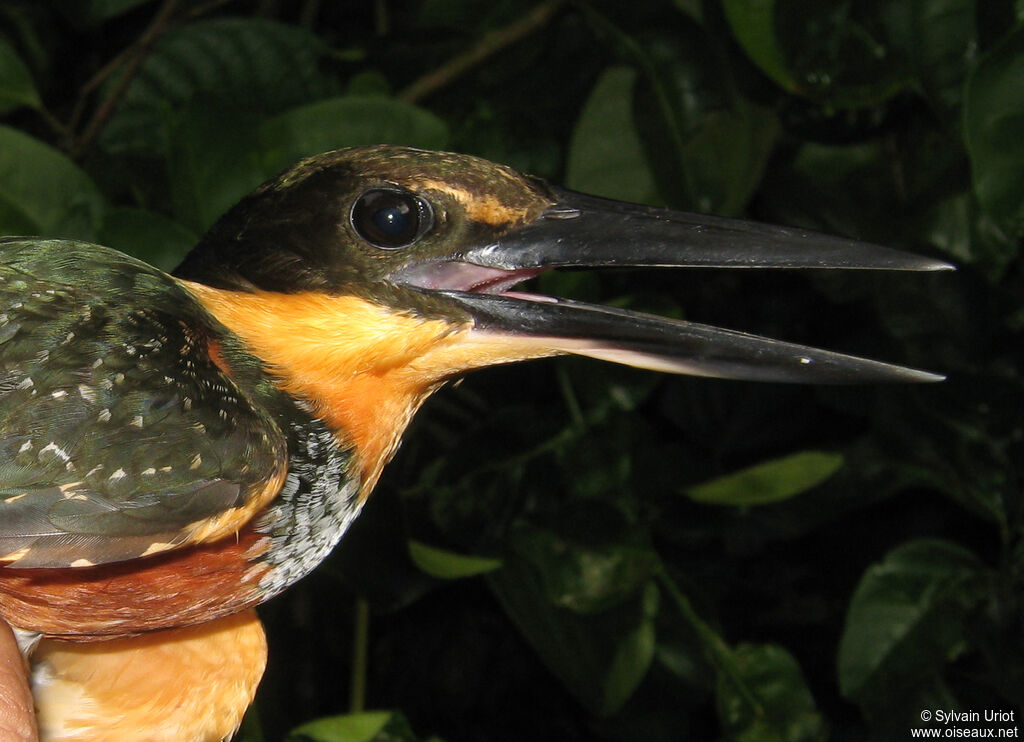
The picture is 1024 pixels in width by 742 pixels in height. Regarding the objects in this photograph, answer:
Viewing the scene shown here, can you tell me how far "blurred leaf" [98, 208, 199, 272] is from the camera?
1397 millimetres

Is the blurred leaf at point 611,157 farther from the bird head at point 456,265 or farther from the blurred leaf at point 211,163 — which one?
the bird head at point 456,265

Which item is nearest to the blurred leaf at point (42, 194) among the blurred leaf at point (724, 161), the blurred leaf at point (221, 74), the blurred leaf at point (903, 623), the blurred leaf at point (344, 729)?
the blurred leaf at point (221, 74)

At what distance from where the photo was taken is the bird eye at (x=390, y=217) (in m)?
0.96

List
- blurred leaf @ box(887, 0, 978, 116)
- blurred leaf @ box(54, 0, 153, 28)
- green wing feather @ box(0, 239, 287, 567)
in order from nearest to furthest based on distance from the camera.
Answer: green wing feather @ box(0, 239, 287, 567) → blurred leaf @ box(887, 0, 978, 116) → blurred leaf @ box(54, 0, 153, 28)

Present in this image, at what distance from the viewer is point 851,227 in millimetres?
1768

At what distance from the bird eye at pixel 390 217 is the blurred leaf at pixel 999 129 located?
26.8 inches

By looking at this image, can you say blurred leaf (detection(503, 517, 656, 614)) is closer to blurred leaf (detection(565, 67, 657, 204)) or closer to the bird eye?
blurred leaf (detection(565, 67, 657, 204))

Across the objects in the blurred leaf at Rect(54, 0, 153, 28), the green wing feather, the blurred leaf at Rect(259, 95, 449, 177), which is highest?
the blurred leaf at Rect(54, 0, 153, 28)

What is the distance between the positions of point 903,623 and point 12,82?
1.61 meters

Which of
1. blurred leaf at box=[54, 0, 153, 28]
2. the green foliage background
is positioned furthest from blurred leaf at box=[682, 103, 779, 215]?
blurred leaf at box=[54, 0, 153, 28]

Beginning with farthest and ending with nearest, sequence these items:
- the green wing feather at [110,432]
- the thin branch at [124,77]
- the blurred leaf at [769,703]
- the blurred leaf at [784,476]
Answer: the thin branch at [124,77] < the blurred leaf at [769,703] < the blurred leaf at [784,476] < the green wing feather at [110,432]

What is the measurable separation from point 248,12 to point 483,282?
71.1 inches

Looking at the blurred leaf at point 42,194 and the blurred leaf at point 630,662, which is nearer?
the blurred leaf at point 42,194

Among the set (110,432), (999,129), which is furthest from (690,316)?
(110,432)
